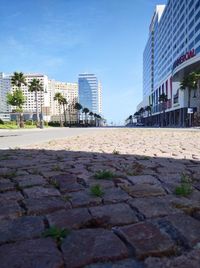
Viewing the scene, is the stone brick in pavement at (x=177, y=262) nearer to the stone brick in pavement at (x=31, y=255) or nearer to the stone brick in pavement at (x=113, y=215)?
the stone brick in pavement at (x=31, y=255)

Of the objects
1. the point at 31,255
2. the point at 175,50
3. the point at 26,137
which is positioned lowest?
the point at 26,137

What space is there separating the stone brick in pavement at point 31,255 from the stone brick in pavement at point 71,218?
1.32ft

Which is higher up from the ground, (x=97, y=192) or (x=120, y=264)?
(x=97, y=192)

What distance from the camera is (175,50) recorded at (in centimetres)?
10750

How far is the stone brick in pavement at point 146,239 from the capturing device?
2.54 meters

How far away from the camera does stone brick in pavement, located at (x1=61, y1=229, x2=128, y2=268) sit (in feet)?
8.01

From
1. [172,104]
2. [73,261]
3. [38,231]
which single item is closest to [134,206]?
[38,231]

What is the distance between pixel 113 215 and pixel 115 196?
30.1 inches

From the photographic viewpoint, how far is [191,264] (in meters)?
2.34

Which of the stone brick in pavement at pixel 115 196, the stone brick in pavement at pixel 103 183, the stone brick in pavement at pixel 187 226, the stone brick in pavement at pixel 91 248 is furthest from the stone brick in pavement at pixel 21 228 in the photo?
the stone brick in pavement at pixel 103 183

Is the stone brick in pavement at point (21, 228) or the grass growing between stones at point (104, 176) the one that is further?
the grass growing between stones at point (104, 176)

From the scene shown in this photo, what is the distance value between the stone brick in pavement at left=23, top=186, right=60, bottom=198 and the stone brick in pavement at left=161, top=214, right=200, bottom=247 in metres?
1.67

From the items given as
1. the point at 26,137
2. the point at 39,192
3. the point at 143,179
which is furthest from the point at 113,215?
the point at 26,137

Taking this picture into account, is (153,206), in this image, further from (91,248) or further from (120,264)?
(120,264)
